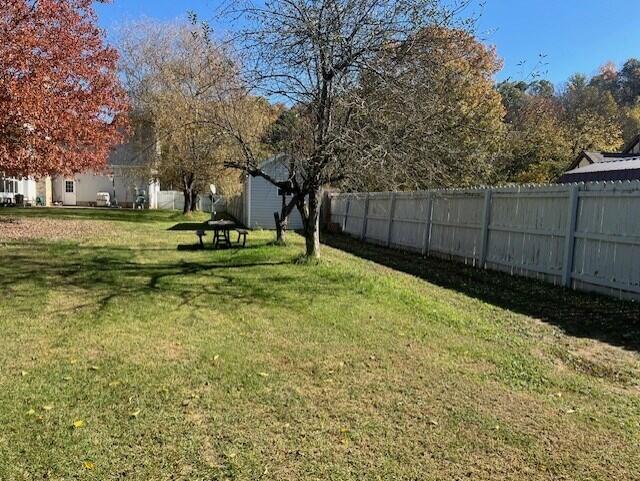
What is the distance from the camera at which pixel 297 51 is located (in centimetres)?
895

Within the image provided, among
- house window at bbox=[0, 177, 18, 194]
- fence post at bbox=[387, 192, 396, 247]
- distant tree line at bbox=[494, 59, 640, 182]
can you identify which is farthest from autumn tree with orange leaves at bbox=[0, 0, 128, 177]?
house window at bbox=[0, 177, 18, 194]

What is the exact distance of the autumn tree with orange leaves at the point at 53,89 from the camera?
14.4 meters

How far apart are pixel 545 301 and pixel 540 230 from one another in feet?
7.38

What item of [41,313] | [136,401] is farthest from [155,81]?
[136,401]

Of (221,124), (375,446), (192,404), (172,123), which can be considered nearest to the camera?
(375,446)

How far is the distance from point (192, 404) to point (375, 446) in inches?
54.5

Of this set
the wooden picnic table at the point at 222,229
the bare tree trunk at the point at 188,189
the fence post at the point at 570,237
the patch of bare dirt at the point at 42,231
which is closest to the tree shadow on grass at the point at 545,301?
the fence post at the point at 570,237

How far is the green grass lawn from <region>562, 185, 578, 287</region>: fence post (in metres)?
0.45

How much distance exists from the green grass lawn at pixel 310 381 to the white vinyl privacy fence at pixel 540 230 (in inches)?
23.5

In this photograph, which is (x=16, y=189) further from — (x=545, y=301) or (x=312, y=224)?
(x=545, y=301)

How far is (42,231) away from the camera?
1584 centimetres

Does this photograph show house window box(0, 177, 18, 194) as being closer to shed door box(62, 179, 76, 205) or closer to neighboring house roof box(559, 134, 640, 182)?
shed door box(62, 179, 76, 205)

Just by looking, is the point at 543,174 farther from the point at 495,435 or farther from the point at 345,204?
the point at 495,435

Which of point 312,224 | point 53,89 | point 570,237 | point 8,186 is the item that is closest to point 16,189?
point 8,186
